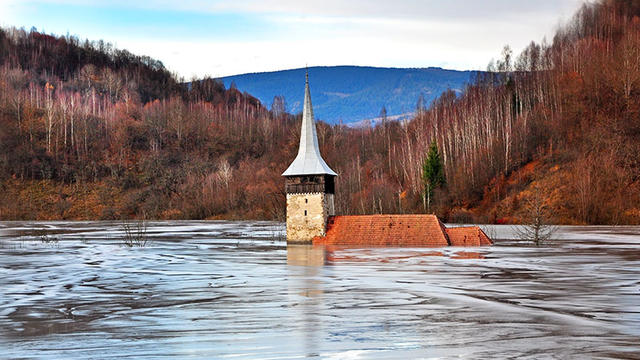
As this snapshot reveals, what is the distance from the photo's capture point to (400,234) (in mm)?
51781

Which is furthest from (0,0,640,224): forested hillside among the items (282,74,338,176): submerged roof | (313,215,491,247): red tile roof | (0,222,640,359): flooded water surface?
(0,222,640,359): flooded water surface

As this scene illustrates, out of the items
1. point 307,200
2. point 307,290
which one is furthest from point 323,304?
point 307,200

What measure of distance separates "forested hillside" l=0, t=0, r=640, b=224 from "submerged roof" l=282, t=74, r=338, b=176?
34.5 m

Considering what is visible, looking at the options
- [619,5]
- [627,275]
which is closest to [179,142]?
[619,5]

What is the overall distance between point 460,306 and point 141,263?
21.5 m

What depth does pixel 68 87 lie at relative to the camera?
176375 millimetres

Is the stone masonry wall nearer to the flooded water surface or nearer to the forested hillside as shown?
the flooded water surface

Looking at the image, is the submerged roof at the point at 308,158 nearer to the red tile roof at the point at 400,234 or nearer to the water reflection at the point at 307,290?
the red tile roof at the point at 400,234

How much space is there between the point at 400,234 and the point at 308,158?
9.16 metres

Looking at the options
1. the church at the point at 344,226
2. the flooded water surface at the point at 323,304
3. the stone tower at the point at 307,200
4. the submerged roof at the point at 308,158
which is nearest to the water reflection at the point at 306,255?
the flooded water surface at the point at 323,304

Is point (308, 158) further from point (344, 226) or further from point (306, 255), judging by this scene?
point (306, 255)

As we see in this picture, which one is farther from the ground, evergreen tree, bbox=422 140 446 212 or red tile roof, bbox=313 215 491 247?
evergreen tree, bbox=422 140 446 212

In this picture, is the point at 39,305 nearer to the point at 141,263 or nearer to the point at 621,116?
the point at 141,263

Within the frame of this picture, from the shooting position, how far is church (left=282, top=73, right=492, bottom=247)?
169ft
